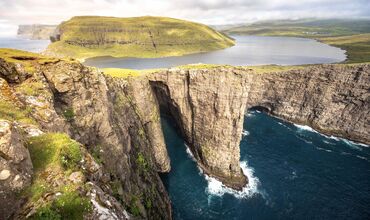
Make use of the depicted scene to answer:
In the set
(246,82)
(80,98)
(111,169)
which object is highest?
(80,98)

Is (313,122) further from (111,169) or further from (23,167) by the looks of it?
(23,167)

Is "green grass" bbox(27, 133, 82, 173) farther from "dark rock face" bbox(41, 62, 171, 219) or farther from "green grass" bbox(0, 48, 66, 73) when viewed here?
"green grass" bbox(0, 48, 66, 73)

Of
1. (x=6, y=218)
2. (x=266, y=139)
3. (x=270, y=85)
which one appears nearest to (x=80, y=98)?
(x=6, y=218)

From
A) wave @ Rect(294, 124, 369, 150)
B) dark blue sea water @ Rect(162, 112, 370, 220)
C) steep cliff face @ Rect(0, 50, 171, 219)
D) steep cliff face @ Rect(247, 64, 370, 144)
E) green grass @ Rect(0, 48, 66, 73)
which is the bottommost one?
wave @ Rect(294, 124, 369, 150)

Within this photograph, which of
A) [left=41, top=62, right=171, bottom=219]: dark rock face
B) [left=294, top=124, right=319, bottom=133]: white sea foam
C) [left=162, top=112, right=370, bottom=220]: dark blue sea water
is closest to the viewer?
[left=41, top=62, right=171, bottom=219]: dark rock face

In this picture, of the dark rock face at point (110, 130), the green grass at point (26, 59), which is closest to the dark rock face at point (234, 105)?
the dark rock face at point (110, 130)

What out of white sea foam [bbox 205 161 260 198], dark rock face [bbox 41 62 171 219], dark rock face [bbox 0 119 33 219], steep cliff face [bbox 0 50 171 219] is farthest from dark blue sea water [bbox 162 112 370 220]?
dark rock face [bbox 0 119 33 219]

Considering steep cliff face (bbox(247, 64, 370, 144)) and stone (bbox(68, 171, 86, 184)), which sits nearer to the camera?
stone (bbox(68, 171, 86, 184))
